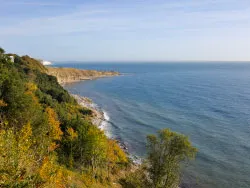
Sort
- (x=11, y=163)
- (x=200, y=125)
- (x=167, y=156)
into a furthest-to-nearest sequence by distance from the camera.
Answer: (x=200, y=125) < (x=167, y=156) < (x=11, y=163)

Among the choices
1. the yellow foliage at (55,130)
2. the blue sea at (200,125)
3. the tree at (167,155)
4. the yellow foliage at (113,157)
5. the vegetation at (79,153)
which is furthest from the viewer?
the blue sea at (200,125)

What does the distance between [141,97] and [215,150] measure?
6104 cm

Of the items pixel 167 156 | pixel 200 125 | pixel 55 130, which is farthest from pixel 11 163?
pixel 200 125

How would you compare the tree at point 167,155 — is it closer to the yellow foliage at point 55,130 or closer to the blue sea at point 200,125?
the yellow foliage at point 55,130

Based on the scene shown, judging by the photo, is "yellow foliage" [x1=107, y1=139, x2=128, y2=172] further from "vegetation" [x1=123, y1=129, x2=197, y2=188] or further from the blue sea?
"vegetation" [x1=123, y1=129, x2=197, y2=188]

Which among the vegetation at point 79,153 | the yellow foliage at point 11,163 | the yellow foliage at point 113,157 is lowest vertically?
the yellow foliage at point 113,157

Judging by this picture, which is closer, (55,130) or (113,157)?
(55,130)

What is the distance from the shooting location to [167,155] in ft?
93.4

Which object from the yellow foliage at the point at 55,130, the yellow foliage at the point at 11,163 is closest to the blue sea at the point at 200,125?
the yellow foliage at the point at 55,130

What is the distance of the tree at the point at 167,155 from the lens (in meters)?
27.8

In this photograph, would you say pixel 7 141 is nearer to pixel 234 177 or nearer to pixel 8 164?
pixel 8 164

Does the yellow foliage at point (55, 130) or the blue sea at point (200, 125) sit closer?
the yellow foliage at point (55, 130)

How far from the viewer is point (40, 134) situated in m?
30.2

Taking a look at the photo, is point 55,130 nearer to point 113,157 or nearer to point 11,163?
point 113,157
